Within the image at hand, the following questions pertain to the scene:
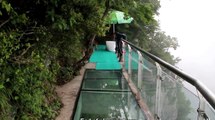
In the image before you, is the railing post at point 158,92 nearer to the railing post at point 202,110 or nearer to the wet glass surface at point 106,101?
the wet glass surface at point 106,101

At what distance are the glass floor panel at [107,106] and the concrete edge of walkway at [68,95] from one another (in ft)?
0.40

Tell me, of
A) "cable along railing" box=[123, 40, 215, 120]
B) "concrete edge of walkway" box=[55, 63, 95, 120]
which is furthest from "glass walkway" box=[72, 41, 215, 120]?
"concrete edge of walkway" box=[55, 63, 95, 120]

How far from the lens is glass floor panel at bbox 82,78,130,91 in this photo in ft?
19.0

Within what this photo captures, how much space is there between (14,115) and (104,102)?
2.24 meters

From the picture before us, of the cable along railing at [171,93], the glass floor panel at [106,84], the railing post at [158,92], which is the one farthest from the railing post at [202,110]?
the glass floor panel at [106,84]

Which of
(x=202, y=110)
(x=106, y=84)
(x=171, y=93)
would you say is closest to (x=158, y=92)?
(x=171, y=93)

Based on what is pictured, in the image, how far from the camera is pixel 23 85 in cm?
308

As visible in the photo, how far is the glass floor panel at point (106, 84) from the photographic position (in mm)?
5793

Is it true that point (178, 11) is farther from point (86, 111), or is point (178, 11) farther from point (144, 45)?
point (86, 111)

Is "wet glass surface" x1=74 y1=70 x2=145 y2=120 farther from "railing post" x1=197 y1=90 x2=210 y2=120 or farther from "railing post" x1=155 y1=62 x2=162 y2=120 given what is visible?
"railing post" x1=197 y1=90 x2=210 y2=120

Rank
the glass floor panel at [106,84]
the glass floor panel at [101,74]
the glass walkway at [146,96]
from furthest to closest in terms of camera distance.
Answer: the glass floor panel at [101,74] → the glass floor panel at [106,84] → the glass walkway at [146,96]

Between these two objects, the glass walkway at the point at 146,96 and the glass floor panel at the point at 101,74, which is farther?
the glass floor panel at the point at 101,74

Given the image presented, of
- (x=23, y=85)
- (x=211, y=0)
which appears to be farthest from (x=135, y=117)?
(x=211, y=0)

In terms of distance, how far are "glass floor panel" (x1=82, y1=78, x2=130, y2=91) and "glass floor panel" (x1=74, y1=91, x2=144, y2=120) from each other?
0.32m
